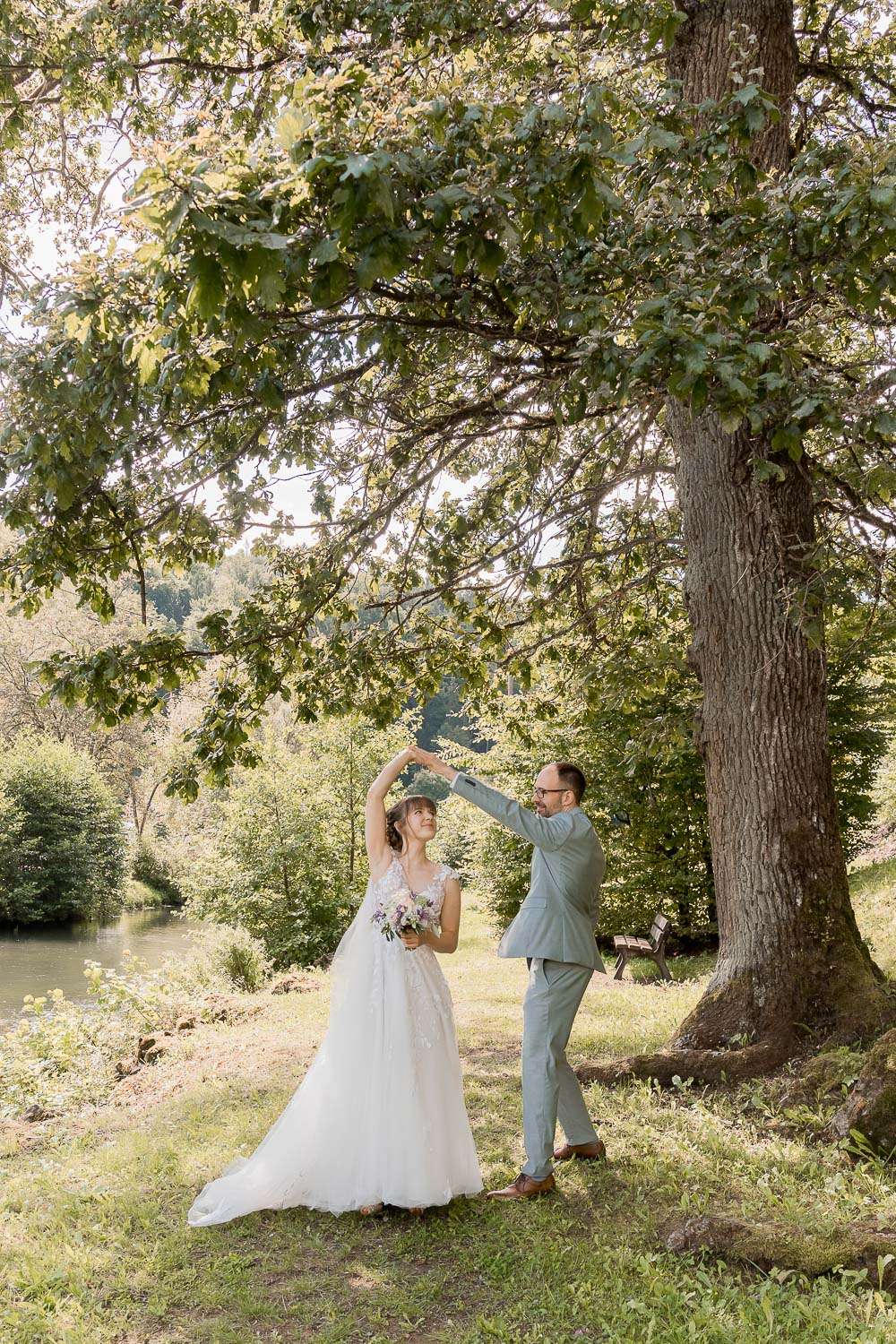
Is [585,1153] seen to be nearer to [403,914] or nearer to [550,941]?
[550,941]

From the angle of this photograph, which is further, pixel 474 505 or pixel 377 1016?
pixel 474 505

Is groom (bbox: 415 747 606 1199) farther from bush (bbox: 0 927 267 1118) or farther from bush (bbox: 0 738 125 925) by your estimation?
bush (bbox: 0 738 125 925)

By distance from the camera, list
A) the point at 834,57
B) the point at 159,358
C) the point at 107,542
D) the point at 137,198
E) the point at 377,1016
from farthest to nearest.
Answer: the point at 834,57 → the point at 107,542 → the point at 377,1016 → the point at 159,358 → the point at 137,198

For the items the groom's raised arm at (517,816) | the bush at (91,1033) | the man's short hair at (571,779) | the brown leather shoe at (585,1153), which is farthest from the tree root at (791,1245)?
the bush at (91,1033)

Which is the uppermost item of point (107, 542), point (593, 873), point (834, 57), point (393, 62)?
point (834, 57)

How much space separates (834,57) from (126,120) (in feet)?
19.9

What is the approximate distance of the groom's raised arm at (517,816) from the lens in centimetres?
491

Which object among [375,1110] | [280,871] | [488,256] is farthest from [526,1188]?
[280,871]

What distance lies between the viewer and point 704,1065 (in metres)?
6.57

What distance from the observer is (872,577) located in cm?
748

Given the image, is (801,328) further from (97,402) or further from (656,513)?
(656,513)

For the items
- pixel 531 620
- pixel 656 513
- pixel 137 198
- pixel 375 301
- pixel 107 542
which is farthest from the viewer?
pixel 656 513

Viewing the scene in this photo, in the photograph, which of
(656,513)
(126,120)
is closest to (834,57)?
(656,513)

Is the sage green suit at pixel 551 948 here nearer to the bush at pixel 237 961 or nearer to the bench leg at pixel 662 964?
the bench leg at pixel 662 964
